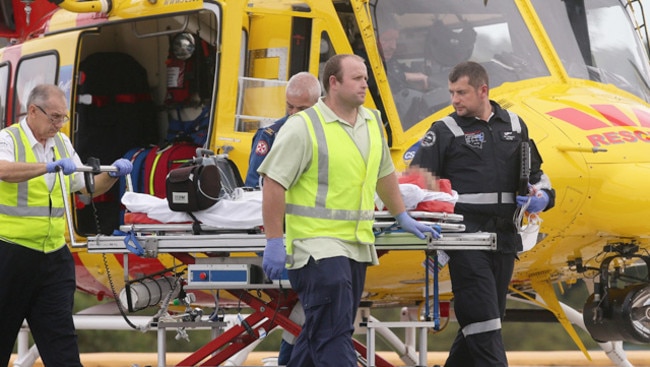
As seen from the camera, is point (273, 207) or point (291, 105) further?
point (291, 105)

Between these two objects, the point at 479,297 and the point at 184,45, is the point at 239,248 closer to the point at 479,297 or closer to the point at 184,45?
the point at 479,297

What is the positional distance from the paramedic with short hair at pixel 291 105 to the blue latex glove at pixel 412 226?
1.16m

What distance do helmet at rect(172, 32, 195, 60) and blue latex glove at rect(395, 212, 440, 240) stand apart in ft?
13.0

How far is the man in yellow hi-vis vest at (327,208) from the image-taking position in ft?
18.7

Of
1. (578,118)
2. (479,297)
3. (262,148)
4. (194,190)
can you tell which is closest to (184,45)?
(262,148)

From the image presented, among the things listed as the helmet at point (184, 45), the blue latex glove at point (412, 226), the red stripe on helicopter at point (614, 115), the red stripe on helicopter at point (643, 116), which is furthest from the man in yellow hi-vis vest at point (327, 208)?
the helmet at point (184, 45)

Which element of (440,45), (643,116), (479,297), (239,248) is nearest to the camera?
(239,248)

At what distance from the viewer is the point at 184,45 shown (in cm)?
983

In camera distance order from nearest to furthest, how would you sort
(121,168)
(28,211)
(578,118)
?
(28,211) < (121,168) < (578,118)

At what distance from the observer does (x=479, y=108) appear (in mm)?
6703

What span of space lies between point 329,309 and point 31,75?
470 cm

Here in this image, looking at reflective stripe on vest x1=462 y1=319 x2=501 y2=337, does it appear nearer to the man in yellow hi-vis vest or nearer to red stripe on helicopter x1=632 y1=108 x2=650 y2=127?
the man in yellow hi-vis vest

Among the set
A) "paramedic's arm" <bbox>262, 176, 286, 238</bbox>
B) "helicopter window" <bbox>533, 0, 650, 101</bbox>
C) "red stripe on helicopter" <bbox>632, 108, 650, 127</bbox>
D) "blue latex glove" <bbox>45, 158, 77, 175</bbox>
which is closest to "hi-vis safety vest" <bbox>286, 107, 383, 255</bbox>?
"paramedic's arm" <bbox>262, 176, 286, 238</bbox>

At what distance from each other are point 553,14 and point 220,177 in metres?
2.52
